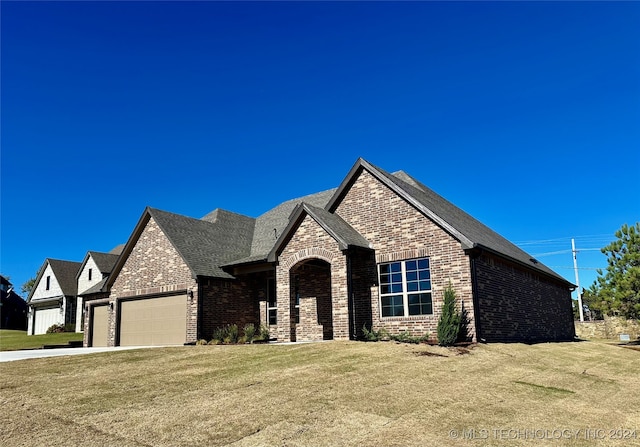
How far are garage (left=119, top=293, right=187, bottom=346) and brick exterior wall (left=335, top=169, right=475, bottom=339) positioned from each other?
8.29m

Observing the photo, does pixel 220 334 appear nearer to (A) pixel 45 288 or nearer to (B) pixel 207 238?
(B) pixel 207 238

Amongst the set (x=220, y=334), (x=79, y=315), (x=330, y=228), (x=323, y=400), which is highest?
(x=330, y=228)

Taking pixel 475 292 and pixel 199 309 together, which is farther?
pixel 199 309

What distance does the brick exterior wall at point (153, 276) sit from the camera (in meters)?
21.8

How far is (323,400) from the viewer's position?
866cm

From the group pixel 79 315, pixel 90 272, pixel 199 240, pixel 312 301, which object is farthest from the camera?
pixel 90 272

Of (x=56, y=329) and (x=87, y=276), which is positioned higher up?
(x=87, y=276)

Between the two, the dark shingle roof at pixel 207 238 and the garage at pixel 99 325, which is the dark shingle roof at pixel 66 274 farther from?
the dark shingle roof at pixel 207 238

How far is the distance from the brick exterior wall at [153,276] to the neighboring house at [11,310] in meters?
36.8

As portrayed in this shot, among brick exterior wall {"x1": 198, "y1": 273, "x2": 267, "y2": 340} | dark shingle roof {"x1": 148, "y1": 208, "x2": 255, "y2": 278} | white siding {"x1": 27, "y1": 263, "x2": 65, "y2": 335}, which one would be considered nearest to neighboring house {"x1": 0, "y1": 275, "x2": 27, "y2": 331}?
white siding {"x1": 27, "y1": 263, "x2": 65, "y2": 335}

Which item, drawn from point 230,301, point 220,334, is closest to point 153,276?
point 230,301

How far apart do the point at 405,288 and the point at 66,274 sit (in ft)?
116

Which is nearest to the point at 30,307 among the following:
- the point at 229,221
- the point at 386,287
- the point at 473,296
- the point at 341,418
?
the point at 229,221

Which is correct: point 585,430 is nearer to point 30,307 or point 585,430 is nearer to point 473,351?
point 473,351
